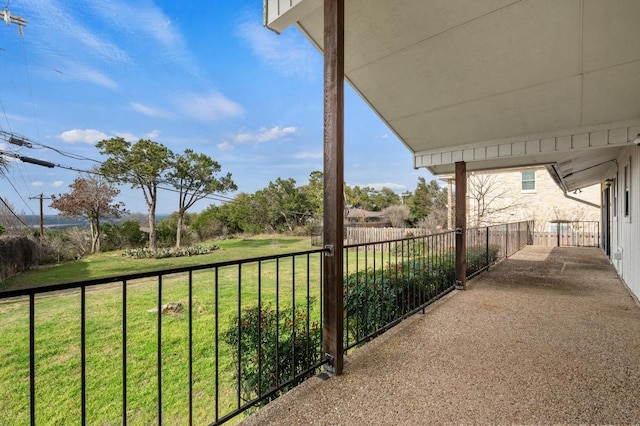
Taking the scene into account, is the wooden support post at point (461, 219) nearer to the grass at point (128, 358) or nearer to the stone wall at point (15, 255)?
the grass at point (128, 358)

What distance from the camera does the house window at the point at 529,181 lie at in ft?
40.2

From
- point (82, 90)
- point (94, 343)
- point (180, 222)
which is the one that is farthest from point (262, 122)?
point (94, 343)

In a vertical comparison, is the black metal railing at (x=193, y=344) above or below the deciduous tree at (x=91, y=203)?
below

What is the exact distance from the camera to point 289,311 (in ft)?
10.2

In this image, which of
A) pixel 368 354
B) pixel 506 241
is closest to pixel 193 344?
pixel 368 354

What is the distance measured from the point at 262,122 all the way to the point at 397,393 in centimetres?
3223

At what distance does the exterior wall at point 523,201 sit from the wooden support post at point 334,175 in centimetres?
1144

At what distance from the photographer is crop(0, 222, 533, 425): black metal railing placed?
1.67 metres

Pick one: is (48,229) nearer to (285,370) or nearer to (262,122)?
(285,370)

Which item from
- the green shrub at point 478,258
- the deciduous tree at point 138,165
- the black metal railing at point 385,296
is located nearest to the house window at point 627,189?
the green shrub at point 478,258

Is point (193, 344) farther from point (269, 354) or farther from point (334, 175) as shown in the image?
point (334, 175)

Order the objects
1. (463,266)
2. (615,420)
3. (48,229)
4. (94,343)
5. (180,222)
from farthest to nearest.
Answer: (180,222), (48,229), (94,343), (463,266), (615,420)

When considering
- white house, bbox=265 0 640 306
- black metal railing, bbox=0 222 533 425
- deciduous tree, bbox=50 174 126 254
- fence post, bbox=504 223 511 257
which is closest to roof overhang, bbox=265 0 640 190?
white house, bbox=265 0 640 306

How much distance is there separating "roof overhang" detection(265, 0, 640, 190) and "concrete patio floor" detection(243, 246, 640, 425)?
194 centimetres
